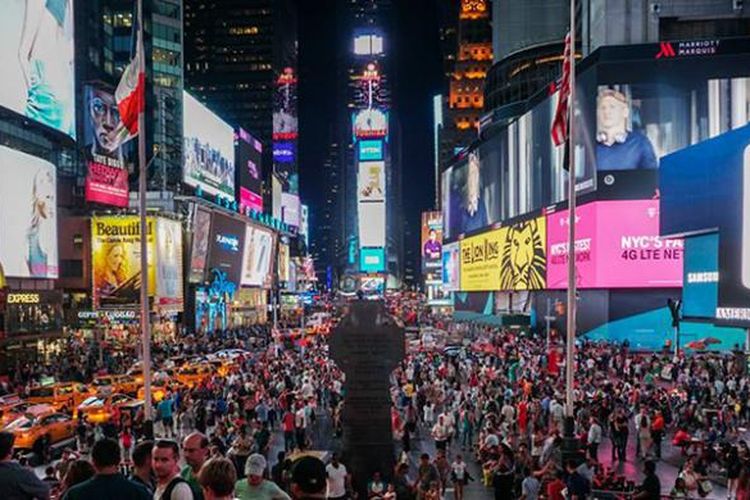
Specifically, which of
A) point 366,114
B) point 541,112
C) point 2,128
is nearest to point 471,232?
point 541,112

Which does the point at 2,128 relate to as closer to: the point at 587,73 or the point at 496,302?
the point at 587,73

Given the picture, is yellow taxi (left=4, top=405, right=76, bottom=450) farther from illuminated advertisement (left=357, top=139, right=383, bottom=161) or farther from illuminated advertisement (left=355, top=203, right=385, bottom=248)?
illuminated advertisement (left=355, top=203, right=385, bottom=248)

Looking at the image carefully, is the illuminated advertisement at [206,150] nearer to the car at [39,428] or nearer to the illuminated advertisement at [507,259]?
the illuminated advertisement at [507,259]

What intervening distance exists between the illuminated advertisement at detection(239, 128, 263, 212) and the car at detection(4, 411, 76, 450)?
7069 centimetres

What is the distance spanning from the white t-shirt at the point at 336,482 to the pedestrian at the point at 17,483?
739 centimetres

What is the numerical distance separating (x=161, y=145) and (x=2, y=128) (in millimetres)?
27758

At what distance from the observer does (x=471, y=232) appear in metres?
91.9

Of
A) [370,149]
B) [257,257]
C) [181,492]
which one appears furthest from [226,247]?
[370,149]

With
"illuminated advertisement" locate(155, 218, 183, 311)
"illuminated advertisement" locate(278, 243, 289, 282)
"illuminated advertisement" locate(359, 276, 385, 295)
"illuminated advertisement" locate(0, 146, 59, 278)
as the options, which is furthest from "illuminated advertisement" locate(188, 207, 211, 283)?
"illuminated advertisement" locate(359, 276, 385, 295)

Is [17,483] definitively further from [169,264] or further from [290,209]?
[290,209]

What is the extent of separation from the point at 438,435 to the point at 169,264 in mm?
47929

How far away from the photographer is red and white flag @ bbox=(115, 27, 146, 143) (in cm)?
1703

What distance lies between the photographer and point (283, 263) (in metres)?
122

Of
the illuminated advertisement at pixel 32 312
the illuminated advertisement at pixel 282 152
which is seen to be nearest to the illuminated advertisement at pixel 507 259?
the illuminated advertisement at pixel 32 312
